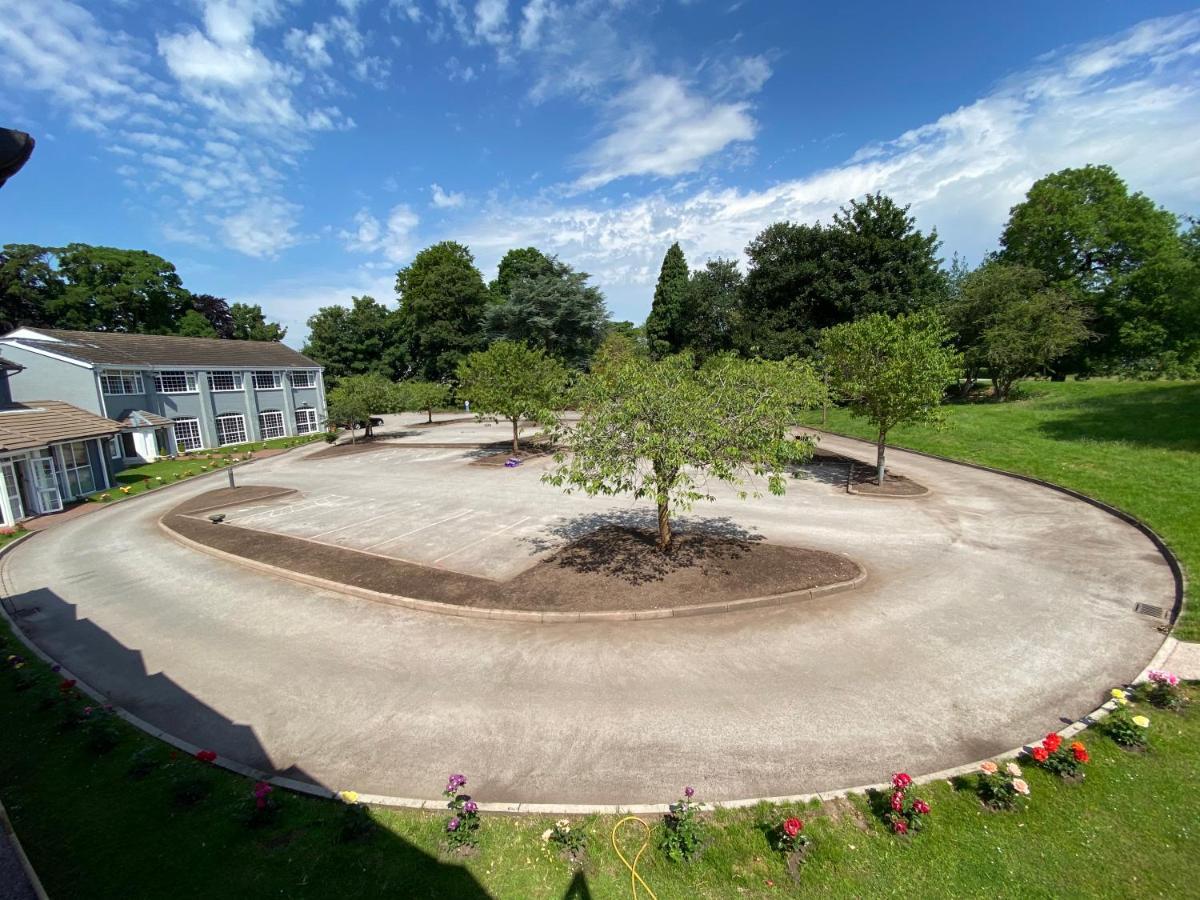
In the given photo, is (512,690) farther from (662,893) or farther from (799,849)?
(799,849)

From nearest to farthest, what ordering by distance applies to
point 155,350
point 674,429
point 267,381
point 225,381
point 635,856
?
point 635,856
point 674,429
point 155,350
point 225,381
point 267,381

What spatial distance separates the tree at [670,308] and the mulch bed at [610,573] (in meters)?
42.0

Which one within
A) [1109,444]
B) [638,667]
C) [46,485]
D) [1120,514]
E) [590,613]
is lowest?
[638,667]

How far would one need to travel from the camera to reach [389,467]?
28.0m

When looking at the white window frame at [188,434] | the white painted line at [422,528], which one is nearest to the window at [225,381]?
the white window frame at [188,434]

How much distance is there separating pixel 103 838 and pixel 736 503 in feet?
53.2

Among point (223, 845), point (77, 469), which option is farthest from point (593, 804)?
point (77, 469)

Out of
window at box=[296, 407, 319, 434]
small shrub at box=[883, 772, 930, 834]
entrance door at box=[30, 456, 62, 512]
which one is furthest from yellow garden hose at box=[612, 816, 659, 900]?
window at box=[296, 407, 319, 434]

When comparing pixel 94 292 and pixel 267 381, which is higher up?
pixel 94 292

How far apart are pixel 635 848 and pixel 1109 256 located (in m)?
57.5

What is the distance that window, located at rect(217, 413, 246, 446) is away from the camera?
3956cm

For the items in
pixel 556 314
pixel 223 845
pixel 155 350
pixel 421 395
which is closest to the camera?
pixel 223 845

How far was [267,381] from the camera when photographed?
1692 inches

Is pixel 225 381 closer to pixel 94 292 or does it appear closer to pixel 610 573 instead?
pixel 94 292
